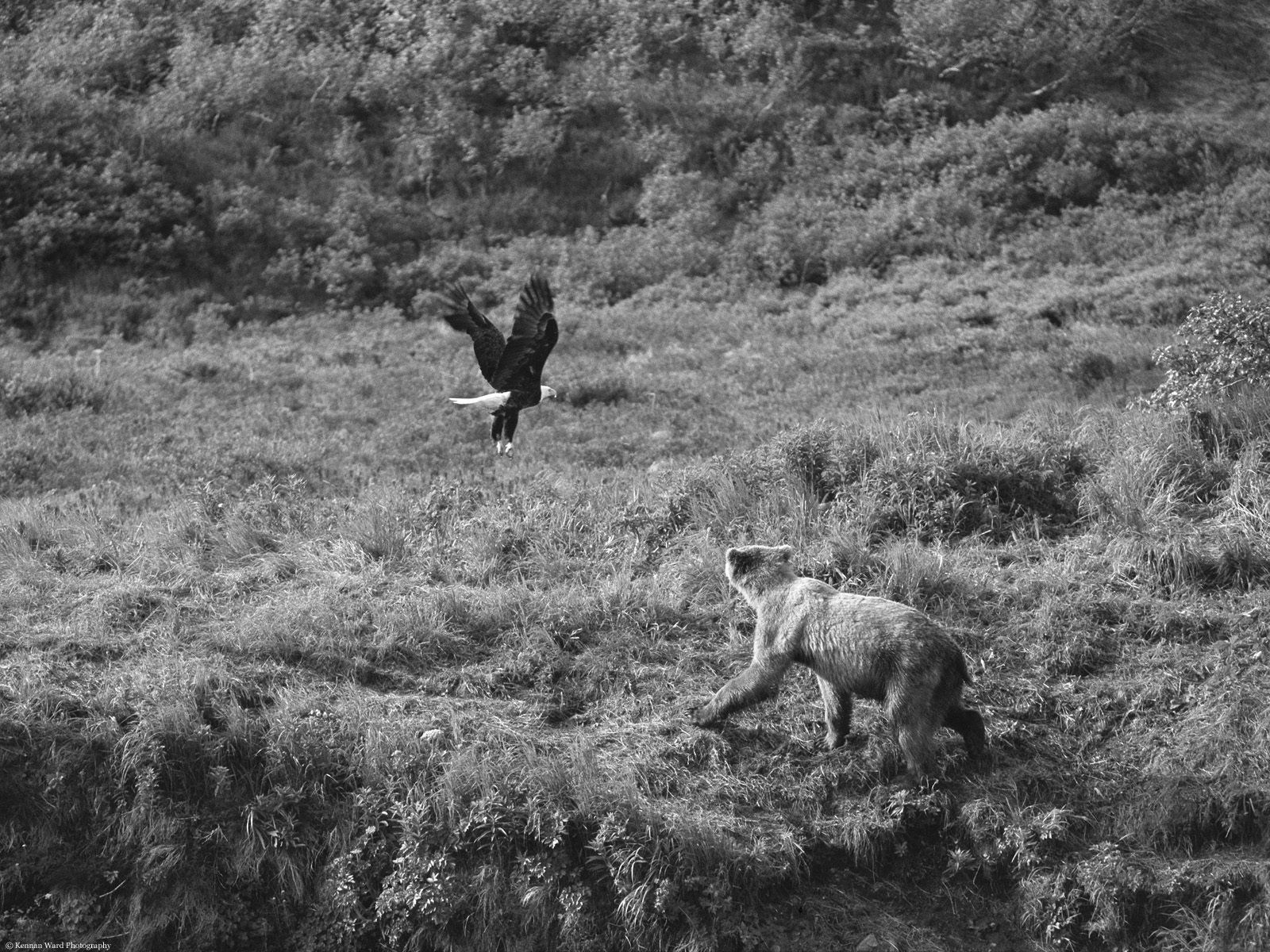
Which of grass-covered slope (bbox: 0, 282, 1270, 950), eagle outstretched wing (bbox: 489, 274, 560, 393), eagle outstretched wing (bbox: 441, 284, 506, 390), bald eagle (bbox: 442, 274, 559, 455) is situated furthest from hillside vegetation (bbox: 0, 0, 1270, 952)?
eagle outstretched wing (bbox: 441, 284, 506, 390)

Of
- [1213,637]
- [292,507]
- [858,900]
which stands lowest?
[858,900]

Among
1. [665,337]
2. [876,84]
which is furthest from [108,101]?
[876,84]

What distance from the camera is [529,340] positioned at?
1030cm

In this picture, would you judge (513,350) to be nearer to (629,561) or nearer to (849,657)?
(629,561)

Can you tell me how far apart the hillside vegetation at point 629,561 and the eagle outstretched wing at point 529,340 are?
905mm

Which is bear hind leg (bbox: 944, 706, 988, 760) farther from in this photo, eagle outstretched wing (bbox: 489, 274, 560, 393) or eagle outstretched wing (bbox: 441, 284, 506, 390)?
eagle outstretched wing (bbox: 441, 284, 506, 390)

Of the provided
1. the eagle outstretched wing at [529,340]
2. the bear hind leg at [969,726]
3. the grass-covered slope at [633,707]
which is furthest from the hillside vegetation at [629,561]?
the eagle outstretched wing at [529,340]

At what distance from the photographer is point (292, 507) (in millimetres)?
10227

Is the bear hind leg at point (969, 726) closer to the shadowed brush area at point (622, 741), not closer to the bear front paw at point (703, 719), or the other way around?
the shadowed brush area at point (622, 741)

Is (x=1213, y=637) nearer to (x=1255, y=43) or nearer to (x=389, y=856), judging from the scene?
(x=389, y=856)

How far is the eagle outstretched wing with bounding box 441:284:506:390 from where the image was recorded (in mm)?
10539

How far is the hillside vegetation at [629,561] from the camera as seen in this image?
21.6ft

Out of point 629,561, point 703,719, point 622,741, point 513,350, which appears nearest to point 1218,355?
point 629,561

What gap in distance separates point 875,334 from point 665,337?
111 inches
